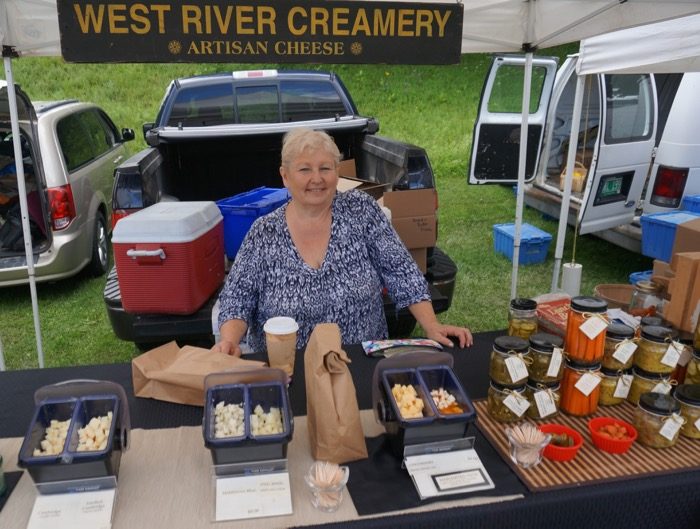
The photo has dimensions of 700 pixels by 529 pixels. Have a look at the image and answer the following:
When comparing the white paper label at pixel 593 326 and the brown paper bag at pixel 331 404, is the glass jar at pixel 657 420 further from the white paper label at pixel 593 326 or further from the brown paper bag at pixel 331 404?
the brown paper bag at pixel 331 404

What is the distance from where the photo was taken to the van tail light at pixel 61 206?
4.27m

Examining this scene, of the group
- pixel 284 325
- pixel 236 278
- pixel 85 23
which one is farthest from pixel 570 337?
pixel 85 23

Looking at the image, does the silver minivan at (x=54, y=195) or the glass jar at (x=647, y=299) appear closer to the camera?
the glass jar at (x=647, y=299)

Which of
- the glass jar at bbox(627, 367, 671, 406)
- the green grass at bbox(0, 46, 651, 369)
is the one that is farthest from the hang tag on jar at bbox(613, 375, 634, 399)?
the green grass at bbox(0, 46, 651, 369)

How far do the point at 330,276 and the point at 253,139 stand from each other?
8.26ft

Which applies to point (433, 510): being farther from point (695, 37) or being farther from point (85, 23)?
point (695, 37)

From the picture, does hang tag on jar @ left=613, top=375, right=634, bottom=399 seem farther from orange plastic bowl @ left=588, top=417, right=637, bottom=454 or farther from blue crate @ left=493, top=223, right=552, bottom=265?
blue crate @ left=493, top=223, right=552, bottom=265

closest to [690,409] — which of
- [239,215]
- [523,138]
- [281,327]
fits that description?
[281,327]

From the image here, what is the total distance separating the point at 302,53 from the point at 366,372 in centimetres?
119

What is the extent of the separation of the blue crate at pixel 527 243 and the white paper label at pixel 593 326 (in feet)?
12.3

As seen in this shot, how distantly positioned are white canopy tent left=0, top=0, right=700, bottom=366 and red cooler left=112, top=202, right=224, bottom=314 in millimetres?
609

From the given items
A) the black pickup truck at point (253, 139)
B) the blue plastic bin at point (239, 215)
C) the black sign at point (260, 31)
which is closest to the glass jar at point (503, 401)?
the black sign at point (260, 31)

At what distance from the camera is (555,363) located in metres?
1.50

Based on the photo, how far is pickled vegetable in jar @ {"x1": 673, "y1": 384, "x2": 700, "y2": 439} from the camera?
57.4 inches
